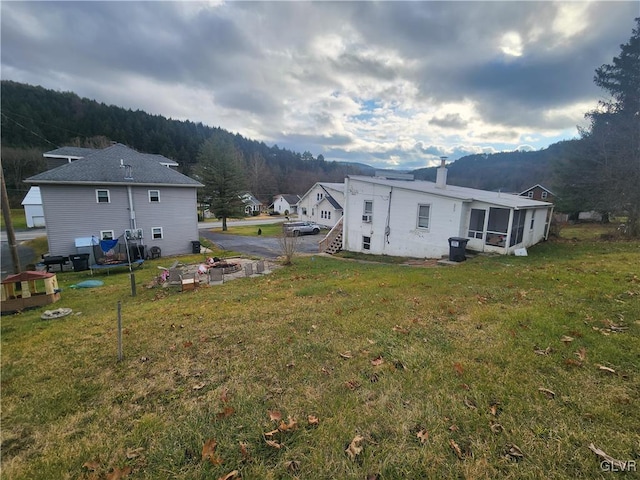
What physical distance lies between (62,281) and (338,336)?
51.4 ft

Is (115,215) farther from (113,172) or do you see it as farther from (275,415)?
(275,415)

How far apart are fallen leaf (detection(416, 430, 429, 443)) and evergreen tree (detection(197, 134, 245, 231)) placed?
109 ft

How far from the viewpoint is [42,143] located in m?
52.8

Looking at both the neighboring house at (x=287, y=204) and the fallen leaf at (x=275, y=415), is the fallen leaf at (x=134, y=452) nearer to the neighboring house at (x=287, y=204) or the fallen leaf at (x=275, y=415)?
the fallen leaf at (x=275, y=415)

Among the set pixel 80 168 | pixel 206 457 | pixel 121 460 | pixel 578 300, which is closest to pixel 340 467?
pixel 206 457

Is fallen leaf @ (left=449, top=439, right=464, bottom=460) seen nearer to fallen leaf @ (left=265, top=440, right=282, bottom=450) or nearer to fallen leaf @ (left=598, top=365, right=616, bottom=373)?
fallen leaf @ (left=265, top=440, right=282, bottom=450)

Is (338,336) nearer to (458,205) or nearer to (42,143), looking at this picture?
(458,205)

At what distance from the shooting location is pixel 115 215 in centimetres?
1900

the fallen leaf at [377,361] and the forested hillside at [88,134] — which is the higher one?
the forested hillside at [88,134]

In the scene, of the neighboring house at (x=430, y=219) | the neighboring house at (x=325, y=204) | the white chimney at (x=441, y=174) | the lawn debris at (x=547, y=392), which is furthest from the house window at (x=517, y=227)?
the neighboring house at (x=325, y=204)

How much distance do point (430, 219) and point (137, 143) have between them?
72.6m

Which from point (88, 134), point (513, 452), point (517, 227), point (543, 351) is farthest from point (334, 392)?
point (88, 134)

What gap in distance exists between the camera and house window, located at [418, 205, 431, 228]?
50.7 ft

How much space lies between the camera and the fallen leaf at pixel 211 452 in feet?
7.72
